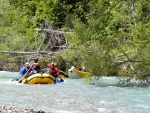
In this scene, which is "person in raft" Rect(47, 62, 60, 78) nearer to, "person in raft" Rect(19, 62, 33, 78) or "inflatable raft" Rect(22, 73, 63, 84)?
"person in raft" Rect(19, 62, 33, 78)

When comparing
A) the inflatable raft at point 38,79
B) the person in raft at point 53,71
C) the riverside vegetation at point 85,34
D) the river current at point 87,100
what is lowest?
the river current at point 87,100

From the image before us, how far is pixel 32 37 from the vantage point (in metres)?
28.2

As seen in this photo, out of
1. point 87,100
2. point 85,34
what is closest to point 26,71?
point 85,34

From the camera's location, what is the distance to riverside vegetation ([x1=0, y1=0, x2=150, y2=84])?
13.0 meters

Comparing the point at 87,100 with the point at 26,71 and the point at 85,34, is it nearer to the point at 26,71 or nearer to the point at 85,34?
the point at 85,34

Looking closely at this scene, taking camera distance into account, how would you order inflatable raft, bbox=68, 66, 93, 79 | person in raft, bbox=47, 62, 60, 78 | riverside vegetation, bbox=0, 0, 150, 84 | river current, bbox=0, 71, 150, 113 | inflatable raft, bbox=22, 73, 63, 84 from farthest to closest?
inflatable raft, bbox=68, 66, 93, 79 < person in raft, bbox=47, 62, 60, 78 < inflatable raft, bbox=22, 73, 63, 84 < riverside vegetation, bbox=0, 0, 150, 84 < river current, bbox=0, 71, 150, 113

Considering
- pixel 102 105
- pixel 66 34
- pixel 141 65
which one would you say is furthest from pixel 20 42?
pixel 102 105

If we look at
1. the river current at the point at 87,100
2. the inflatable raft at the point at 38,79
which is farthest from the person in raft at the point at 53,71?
the river current at the point at 87,100

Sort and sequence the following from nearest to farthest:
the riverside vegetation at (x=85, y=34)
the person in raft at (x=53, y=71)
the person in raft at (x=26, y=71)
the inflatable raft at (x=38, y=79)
→ the riverside vegetation at (x=85, y=34)
the inflatable raft at (x=38, y=79)
the person in raft at (x=26, y=71)
the person in raft at (x=53, y=71)

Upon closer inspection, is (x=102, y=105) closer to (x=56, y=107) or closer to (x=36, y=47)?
(x=56, y=107)

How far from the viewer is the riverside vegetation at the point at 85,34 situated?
Answer: 513 inches

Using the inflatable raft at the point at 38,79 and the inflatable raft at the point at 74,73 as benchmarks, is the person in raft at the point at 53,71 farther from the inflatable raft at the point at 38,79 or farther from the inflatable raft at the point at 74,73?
the inflatable raft at the point at 74,73

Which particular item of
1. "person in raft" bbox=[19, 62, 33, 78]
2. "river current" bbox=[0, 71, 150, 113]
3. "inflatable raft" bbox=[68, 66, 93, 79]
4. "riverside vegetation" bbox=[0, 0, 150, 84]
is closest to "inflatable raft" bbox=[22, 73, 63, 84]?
"person in raft" bbox=[19, 62, 33, 78]

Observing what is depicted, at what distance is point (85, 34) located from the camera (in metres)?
13.0
